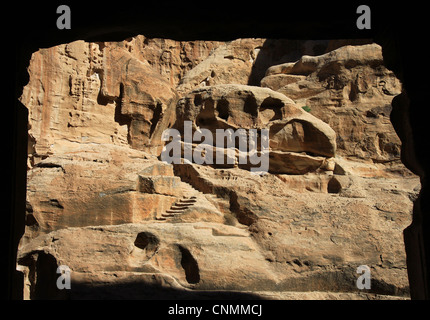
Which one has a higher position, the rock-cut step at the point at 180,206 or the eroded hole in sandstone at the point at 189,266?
the rock-cut step at the point at 180,206

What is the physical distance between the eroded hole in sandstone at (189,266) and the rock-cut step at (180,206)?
2103 mm

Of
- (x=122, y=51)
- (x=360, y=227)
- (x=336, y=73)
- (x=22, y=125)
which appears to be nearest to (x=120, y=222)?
(x=360, y=227)

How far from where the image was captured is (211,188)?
532 inches

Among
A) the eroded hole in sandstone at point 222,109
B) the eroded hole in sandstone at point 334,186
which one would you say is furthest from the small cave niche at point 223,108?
the eroded hole in sandstone at point 334,186

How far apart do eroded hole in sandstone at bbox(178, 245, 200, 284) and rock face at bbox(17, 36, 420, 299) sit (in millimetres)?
24

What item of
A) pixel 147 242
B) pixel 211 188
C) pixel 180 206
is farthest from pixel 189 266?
pixel 211 188

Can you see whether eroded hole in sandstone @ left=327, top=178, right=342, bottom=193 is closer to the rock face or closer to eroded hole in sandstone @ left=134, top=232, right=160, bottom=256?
the rock face

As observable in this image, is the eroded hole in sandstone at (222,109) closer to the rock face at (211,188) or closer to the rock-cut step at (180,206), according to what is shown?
the rock face at (211,188)

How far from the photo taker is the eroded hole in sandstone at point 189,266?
31.1 ft

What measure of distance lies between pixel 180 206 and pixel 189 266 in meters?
2.99

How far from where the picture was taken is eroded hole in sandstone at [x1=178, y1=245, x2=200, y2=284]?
9492 mm

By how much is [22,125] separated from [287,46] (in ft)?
82.3

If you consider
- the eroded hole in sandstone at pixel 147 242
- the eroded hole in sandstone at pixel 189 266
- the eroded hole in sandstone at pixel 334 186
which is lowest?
the eroded hole in sandstone at pixel 189 266

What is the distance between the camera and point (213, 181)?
1376cm
